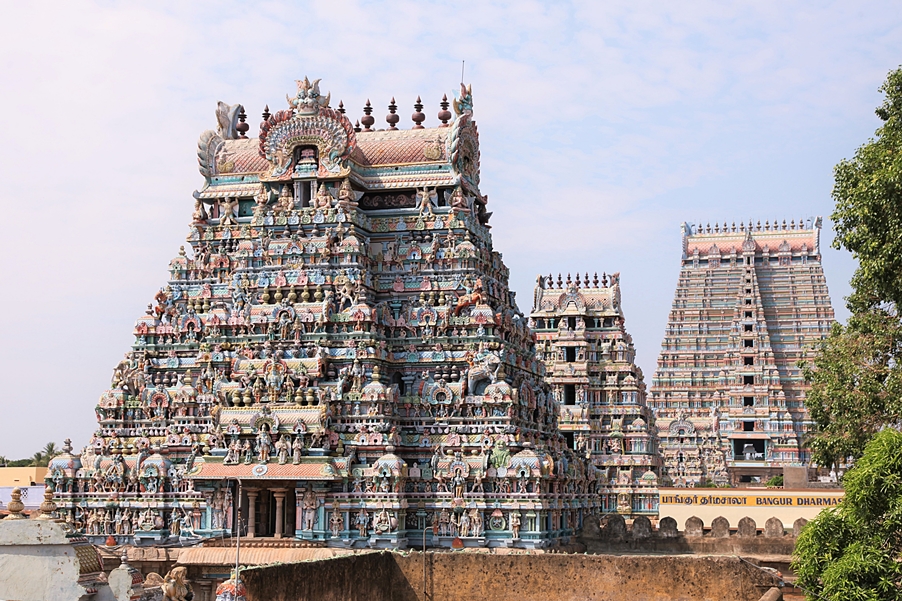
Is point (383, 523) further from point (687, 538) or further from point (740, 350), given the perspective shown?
point (740, 350)

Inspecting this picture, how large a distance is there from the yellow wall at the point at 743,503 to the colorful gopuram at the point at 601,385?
95.3 inches

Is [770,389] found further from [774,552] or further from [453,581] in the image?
[453,581]

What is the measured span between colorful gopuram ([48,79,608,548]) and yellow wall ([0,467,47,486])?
84.1ft

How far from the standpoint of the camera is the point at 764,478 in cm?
8056

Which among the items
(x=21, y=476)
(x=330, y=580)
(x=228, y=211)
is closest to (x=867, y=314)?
(x=330, y=580)

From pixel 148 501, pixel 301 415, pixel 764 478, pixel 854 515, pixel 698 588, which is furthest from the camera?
pixel 764 478

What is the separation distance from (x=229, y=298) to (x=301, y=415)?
24.7ft

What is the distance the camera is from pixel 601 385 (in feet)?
201

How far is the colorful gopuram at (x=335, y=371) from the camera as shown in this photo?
133ft

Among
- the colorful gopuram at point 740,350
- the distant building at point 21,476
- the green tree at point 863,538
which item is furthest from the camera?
the colorful gopuram at point 740,350

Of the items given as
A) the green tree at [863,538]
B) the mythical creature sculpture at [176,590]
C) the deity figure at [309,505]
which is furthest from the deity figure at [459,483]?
the mythical creature sculpture at [176,590]

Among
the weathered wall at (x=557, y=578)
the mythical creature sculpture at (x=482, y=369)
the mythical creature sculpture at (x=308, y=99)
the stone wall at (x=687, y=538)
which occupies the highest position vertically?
the mythical creature sculpture at (x=308, y=99)

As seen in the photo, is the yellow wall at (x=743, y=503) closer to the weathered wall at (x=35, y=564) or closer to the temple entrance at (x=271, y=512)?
the temple entrance at (x=271, y=512)

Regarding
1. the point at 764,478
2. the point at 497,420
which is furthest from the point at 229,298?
the point at 764,478
